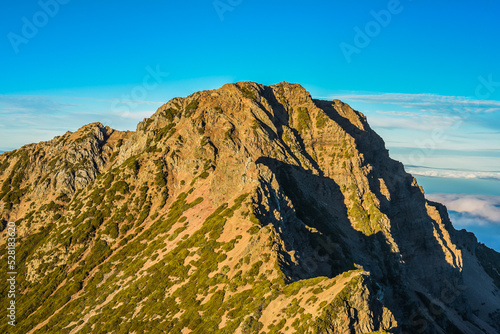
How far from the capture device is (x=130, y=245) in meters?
99.2

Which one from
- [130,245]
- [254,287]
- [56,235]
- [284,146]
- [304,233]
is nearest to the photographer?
[254,287]

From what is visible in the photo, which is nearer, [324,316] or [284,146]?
[324,316]

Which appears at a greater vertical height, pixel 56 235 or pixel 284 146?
pixel 284 146

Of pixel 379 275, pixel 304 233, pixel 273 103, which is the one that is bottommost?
pixel 379 275

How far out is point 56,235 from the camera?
363ft

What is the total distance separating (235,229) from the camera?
7662cm

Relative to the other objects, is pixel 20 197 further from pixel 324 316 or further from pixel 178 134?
pixel 324 316

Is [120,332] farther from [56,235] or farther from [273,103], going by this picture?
[273,103]

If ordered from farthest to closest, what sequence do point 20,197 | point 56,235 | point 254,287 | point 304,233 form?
1. point 20,197
2. point 56,235
3. point 304,233
4. point 254,287

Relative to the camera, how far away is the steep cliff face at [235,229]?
192 ft

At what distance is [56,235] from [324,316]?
93705mm

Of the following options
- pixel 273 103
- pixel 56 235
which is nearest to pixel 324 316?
pixel 56 235

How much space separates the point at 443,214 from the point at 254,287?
15590 centimetres

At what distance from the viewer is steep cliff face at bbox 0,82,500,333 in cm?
5862
